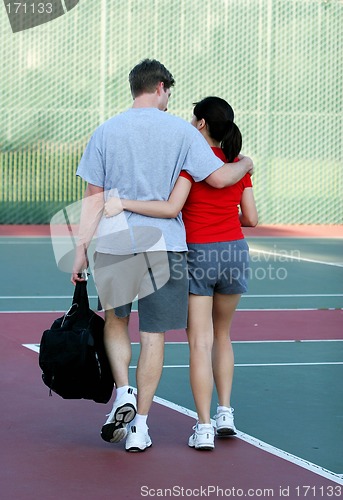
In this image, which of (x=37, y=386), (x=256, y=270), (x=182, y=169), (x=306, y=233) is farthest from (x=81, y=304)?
(x=306, y=233)

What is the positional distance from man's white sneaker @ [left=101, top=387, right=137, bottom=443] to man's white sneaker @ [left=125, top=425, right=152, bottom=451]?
0.04 m

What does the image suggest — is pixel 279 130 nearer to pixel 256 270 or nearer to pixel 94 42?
pixel 94 42

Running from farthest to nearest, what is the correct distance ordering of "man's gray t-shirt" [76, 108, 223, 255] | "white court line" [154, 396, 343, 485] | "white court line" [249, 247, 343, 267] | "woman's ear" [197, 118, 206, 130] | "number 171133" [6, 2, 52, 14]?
"number 171133" [6, 2, 52, 14]
"white court line" [249, 247, 343, 267]
"woman's ear" [197, 118, 206, 130]
"man's gray t-shirt" [76, 108, 223, 255]
"white court line" [154, 396, 343, 485]

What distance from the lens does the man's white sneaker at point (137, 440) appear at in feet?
17.7

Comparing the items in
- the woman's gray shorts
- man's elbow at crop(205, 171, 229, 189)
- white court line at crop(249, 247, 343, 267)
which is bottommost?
white court line at crop(249, 247, 343, 267)

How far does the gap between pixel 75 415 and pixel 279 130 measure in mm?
17955

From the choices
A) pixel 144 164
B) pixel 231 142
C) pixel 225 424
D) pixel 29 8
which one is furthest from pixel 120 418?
pixel 29 8

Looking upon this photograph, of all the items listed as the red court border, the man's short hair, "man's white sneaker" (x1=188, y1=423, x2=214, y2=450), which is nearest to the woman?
"man's white sneaker" (x1=188, y1=423, x2=214, y2=450)

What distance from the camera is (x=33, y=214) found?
2216 cm

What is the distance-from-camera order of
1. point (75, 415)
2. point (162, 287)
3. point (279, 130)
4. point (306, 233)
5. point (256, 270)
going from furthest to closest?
point (279, 130), point (306, 233), point (256, 270), point (75, 415), point (162, 287)

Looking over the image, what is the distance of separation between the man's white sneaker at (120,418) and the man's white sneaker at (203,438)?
0.36 meters

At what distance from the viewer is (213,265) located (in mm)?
5535

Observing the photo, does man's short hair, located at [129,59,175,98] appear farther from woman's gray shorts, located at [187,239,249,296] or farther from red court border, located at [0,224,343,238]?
red court border, located at [0,224,343,238]

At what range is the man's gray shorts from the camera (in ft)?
17.7
